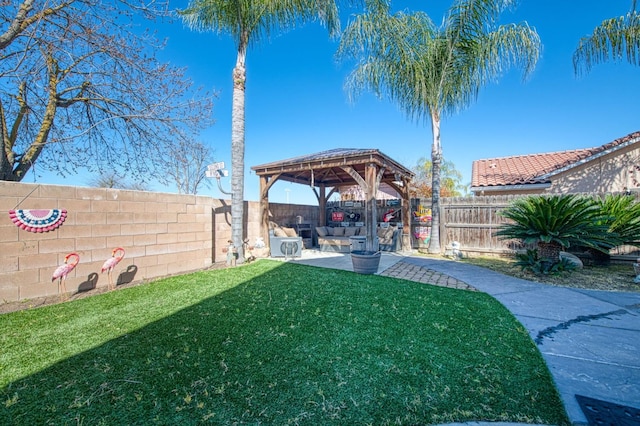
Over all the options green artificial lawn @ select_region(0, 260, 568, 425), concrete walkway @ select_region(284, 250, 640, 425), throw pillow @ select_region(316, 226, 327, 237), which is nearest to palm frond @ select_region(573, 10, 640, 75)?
concrete walkway @ select_region(284, 250, 640, 425)

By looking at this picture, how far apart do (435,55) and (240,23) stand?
634 centimetres

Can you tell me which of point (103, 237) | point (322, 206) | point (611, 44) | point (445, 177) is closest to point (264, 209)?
point (322, 206)

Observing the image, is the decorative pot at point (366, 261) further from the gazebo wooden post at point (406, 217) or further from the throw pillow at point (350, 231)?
the throw pillow at point (350, 231)

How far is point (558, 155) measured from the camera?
12039mm

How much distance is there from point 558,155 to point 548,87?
417 cm

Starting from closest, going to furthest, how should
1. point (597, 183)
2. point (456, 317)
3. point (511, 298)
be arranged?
point (456, 317), point (511, 298), point (597, 183)

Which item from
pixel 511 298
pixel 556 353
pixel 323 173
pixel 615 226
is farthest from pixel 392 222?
pixel 556 353

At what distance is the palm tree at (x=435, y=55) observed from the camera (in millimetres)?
7992

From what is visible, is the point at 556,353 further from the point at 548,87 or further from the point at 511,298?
the point at 548,87

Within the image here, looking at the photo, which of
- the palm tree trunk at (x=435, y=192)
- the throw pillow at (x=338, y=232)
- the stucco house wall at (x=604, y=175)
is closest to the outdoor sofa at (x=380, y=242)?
the throw pillow at (x=338, y=232)

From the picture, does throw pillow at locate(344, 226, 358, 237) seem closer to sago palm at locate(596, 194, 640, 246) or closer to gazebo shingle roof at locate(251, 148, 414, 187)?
gazebo shingle roof at locate(251, 148, 414, 187)

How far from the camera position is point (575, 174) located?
30.5 feet

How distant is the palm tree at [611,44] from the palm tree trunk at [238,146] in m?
9.26

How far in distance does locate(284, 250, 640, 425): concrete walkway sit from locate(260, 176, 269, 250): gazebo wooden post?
4495 mm
